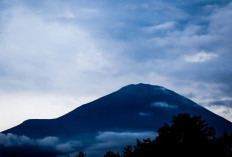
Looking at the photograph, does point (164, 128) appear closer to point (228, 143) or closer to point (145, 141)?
point (145, 141)

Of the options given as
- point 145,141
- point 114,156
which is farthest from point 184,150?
point 114,156

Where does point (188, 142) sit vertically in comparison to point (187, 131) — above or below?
below

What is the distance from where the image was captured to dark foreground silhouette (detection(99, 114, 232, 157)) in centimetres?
1048

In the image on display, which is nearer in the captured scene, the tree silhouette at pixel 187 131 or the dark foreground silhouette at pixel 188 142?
the dark foreground silhouette at pixel 188 142

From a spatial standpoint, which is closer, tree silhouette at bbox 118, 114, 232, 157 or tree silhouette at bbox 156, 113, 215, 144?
tree silhouette at bbox 118, 114, 232, 157

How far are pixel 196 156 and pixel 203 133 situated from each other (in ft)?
4.96

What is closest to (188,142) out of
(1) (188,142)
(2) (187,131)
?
(1) (188,142)

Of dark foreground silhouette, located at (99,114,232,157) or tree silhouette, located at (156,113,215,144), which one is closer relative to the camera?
dark foreground silhouette, located at (99,114,232,157)

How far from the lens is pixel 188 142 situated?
36.4 ft

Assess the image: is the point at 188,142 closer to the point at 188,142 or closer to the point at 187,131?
the point at 188,142

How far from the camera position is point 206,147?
34.5ft

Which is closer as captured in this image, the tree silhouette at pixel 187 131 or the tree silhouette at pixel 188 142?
the tree silhouette at pixel 188 142

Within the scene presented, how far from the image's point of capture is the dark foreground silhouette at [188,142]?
413 inches

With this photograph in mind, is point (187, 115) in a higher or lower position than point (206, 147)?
higher
